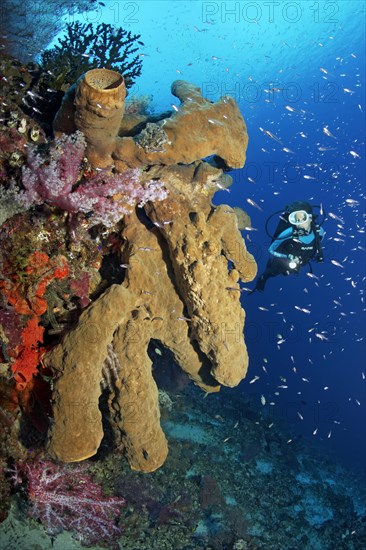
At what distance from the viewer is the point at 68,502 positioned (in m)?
4.88

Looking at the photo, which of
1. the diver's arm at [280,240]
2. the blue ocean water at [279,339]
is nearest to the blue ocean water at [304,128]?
the blue ocean water at [279,339]

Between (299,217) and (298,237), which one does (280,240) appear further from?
(299,217)

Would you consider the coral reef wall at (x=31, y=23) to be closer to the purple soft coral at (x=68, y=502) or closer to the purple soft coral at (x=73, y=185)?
the purple soft coral at (x=73, y=185)

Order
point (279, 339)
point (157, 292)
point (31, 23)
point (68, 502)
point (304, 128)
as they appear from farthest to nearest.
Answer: point (304, 128) → point (279, 339) → point (31, 23) → point (157, 292) → point (68, 502)

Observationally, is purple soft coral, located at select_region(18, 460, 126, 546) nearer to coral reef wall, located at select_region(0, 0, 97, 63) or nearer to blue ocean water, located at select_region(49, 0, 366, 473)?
coral reef wall, located at select_region(0, 0, 97, 63)

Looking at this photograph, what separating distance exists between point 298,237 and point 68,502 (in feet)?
25.4

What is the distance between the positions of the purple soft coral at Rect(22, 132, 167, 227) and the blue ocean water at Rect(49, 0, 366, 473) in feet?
99.9

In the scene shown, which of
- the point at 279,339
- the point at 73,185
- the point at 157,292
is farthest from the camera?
the point at 279,339

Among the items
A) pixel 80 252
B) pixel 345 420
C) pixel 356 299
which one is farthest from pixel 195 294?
pixel 356 299

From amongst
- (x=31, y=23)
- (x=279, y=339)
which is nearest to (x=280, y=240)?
(x=279, y=339)


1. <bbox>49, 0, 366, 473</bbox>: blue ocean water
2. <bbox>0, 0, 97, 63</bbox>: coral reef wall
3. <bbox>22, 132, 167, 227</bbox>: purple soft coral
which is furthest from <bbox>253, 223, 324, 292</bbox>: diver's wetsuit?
<bbox>49, 0, 366, 473</bbox>: blue ocean water

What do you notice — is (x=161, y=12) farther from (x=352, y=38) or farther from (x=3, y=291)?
(x=3, y=291)

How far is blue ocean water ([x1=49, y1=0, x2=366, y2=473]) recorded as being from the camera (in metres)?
45.2

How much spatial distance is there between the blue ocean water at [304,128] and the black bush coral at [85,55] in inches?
1172
